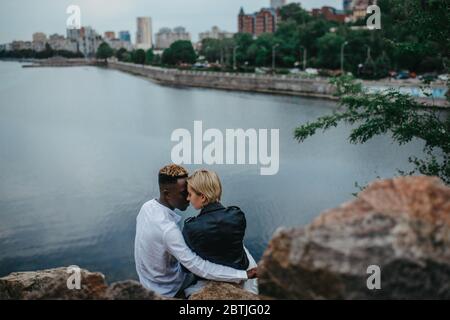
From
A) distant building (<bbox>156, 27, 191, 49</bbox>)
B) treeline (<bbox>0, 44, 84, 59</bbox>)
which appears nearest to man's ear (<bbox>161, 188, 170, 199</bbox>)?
treeline (<bbox>0, 44, 84, 59</bbox>)

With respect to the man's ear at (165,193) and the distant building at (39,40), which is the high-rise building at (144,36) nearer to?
the distant building at (39,40)

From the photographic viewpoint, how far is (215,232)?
2.80 metres

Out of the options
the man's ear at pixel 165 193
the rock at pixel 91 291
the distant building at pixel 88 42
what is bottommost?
the rock at pixel 91 291

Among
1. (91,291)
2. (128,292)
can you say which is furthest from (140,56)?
(128,292)

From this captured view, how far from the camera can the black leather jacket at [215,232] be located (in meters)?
2.79

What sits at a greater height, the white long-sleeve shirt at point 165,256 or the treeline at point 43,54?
the treeline at point 43,54

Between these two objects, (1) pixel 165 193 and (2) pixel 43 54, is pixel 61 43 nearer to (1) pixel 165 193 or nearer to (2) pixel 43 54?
(2) pixel 43 54

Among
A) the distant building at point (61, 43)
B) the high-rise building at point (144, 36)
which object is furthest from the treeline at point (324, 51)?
the high-rise building at point (144, 36)

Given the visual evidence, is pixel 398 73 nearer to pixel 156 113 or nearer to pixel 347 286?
pixel 156 113

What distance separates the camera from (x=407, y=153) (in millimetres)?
17938

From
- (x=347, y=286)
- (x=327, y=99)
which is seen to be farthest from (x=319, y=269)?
(x=327, y=99)

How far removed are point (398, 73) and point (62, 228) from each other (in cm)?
3817

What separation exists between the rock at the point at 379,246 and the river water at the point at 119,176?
7895 millimetres

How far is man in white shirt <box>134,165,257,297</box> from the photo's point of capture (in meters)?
2.81
